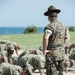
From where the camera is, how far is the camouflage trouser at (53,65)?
357 inches

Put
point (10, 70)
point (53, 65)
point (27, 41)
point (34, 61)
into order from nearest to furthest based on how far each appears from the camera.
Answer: point (53, 65), point (10, 70), point (34, 61), point (27, 41)

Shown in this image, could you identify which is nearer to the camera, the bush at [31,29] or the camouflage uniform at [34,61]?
the camouflage uniform at [34,61]

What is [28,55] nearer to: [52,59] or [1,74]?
[1,74]

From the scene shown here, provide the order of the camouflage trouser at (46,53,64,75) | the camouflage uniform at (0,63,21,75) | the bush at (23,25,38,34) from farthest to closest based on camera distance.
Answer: the bush at (23,25,38,34)
the camouflage uniform at (0,63,21,75)
the camouflage trouser at (46,53,64,75)

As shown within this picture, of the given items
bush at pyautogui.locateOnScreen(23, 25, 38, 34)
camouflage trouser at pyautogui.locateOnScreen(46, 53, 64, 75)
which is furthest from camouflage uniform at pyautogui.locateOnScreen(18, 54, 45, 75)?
bush at pyautogui.locateOnScreen(23, 25, 38, 34)

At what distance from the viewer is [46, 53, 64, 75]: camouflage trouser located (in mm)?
9062

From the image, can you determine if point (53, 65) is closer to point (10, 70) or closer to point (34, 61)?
point (10, 70)

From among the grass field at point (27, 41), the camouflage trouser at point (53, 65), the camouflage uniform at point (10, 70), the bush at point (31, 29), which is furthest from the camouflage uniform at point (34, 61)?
the bush at point (31, 29)

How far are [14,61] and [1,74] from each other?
3.00 meters

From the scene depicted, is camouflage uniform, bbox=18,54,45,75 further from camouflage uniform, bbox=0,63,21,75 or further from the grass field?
the grass field

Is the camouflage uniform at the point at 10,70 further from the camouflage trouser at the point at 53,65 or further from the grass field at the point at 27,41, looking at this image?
the grass field at the point at 27,41

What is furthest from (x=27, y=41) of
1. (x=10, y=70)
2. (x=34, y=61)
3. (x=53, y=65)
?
(x=53, y=65)

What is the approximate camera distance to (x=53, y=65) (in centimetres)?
913

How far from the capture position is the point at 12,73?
10.6 meters
